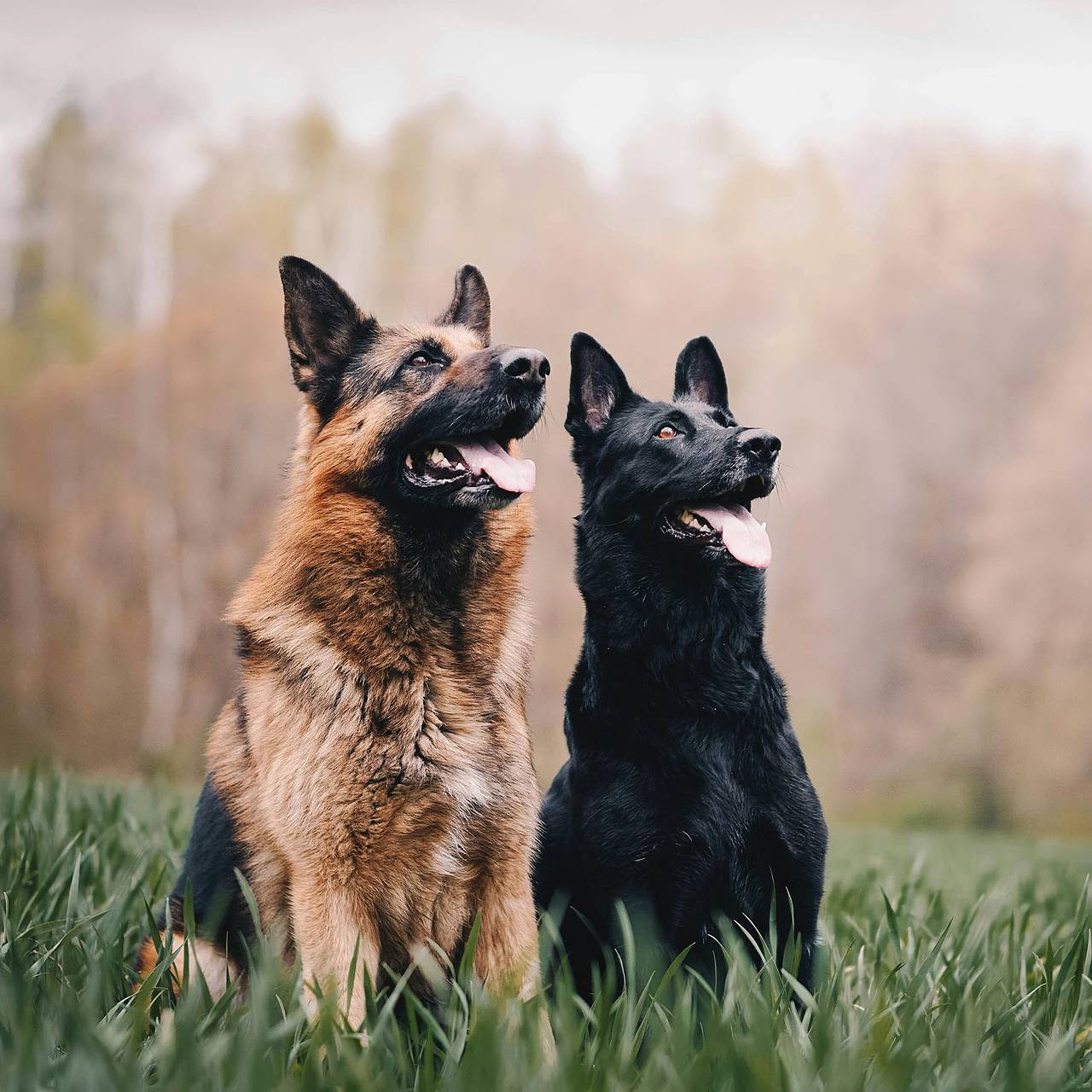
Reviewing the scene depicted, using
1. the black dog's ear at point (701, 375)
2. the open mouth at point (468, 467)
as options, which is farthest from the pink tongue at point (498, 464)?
the black dog's ear at point (701, 375)

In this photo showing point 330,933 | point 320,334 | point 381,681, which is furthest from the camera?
point 320,334

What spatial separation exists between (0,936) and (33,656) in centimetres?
1385

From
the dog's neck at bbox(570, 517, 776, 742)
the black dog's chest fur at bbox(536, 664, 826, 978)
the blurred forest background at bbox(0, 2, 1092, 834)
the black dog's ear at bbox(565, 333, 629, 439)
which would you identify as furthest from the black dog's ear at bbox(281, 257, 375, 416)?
the blurred forest background at bbox(0, 2, 1092, 834)

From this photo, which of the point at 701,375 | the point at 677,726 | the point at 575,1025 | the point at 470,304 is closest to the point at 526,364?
the point at 470,304

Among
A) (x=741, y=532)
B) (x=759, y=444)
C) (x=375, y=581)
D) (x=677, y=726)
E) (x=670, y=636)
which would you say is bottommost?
(x=677, y=726)

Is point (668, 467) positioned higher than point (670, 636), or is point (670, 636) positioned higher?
point (668, 467)

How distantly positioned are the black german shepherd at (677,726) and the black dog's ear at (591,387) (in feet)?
0.52

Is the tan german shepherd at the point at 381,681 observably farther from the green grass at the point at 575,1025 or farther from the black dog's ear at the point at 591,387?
the black dog's ear at the point at 591,387

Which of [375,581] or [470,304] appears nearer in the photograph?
[375,581]

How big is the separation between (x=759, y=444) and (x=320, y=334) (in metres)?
1.40

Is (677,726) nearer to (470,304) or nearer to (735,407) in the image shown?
(470,304)

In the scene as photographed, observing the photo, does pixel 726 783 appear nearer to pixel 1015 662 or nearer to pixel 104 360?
pixel 1015 662

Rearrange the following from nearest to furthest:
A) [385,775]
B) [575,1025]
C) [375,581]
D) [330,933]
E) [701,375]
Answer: [575,1025], [330,933], [385,775], [375,581], [701,375]

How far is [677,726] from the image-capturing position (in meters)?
2.93
